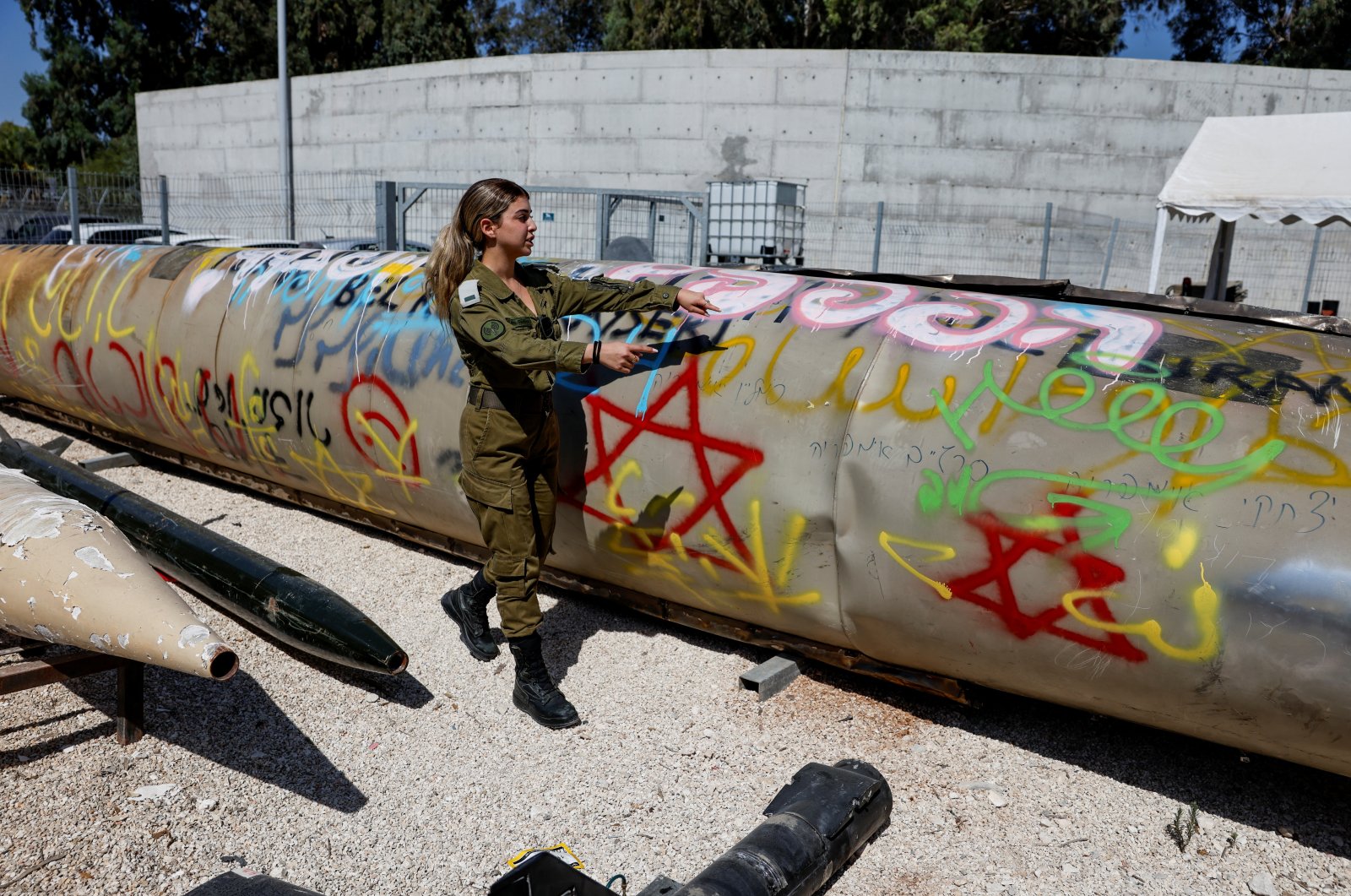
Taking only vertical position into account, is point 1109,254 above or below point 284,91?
below

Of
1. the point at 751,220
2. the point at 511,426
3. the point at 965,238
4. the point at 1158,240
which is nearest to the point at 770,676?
the point at 511,426

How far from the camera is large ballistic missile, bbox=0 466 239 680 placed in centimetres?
278

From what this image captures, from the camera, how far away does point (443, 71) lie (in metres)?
18.2

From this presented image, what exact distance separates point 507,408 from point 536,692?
1011 millimetres

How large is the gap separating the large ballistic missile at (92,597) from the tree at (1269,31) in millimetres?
27869

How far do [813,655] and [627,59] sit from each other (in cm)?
1509

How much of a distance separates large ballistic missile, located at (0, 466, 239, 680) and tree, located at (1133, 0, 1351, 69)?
27869mm

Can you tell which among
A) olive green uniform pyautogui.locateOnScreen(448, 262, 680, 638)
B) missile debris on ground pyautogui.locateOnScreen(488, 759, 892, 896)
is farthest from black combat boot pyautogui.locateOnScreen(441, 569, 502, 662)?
missile debris on ground pyautogui.locateOnScreen(488, 759, 892, 896)

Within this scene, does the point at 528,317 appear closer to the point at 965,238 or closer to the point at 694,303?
the point at 694,303

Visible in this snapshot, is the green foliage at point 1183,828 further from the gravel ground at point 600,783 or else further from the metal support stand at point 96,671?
the metal support stand at point 96,671

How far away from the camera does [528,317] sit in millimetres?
3254

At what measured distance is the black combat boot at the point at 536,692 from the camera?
3.37m

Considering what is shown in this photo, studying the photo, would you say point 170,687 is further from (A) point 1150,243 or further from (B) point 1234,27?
(B) point 1234,27

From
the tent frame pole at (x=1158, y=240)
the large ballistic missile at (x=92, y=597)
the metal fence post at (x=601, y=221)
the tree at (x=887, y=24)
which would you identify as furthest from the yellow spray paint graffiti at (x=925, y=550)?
the tree at (x=887, y=24)
